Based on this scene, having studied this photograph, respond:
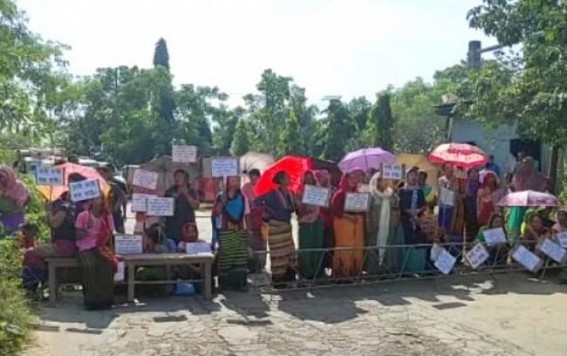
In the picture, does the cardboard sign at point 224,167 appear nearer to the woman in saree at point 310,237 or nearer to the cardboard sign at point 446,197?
the woman in saree at point 310,237

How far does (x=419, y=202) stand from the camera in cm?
1131

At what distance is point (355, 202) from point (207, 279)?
239 centimetres

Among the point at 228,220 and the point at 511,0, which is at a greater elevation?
the point at 511,0

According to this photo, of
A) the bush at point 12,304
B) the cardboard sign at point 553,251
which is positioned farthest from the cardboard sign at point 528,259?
the bush at point 12,304

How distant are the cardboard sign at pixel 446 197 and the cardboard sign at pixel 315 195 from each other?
248 centimetres

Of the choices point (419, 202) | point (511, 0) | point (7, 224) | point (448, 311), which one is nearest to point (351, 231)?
point (419, 202)

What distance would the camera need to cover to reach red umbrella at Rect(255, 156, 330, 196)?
1117 centimetres

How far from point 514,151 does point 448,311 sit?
A: 41.9 ft

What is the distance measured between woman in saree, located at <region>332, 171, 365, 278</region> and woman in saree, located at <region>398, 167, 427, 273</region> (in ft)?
2.67

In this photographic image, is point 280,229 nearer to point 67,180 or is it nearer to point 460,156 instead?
point 67,180

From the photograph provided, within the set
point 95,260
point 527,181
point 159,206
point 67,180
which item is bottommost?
point 95,260

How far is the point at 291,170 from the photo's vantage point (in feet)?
40.3

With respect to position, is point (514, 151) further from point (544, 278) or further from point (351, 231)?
point (351, 231)

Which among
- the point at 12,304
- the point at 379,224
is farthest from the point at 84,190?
the point at 379,224
